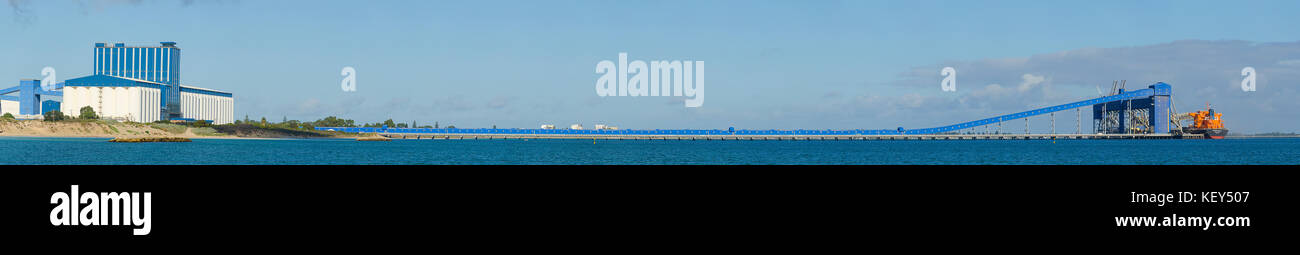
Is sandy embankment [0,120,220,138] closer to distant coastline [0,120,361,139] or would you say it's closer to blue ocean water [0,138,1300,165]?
distant coastline [0,120,361,139]

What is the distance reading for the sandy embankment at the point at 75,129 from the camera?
186 meters

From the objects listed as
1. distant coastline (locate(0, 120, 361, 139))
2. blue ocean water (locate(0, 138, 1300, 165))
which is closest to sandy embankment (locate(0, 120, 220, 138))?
distant coastline (locate(0, 120, 361, 139))

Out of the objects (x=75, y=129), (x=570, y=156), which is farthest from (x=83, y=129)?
(x=570, y=156)

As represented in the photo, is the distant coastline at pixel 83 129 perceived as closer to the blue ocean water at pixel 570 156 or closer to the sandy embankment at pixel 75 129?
the sandy embankment at pixel 75 129

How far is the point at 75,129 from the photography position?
627 feet

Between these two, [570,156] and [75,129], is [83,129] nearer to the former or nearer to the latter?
[75,129]

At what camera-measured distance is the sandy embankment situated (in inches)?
7313

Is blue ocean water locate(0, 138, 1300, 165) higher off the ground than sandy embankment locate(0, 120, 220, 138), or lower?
Answer: lower

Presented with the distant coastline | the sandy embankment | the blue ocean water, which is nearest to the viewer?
the blue ocean water
